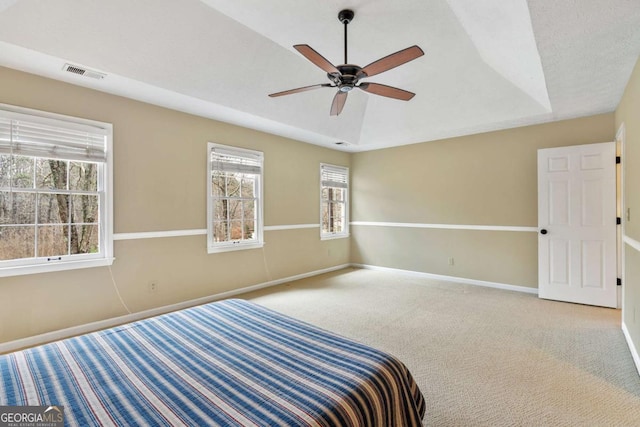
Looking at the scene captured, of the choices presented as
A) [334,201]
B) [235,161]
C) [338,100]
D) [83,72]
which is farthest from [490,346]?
[83,72]

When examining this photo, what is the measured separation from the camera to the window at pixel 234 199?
435 centimetres

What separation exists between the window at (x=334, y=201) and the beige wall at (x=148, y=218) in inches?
42.6

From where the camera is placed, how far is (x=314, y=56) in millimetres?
2271

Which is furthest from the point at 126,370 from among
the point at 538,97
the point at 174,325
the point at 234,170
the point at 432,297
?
the point at 538,97

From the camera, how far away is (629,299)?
115 inches

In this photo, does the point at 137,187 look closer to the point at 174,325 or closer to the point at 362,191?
the point at 174,325

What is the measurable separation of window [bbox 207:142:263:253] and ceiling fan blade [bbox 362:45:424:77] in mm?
2676

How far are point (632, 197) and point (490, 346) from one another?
1886mm

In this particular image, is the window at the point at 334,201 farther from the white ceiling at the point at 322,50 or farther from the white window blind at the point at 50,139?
the white window blind at the point at 50,139

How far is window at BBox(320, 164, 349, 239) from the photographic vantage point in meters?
6.17

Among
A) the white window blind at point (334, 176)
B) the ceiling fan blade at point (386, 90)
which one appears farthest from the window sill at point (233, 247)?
the ceiling fan blade at point (386, 90)

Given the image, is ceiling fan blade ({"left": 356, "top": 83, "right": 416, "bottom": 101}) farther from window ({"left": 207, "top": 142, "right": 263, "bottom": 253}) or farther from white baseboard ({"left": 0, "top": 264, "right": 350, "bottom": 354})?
white baseboard ({"left": 0, "top": 264, "right": 350, "bottom": 354})

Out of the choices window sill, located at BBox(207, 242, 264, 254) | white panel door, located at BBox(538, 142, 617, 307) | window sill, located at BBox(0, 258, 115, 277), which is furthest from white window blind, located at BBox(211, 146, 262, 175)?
white panel door, located at BBox(538, 142, 617, 307)

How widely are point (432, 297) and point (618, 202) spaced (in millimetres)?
2584
